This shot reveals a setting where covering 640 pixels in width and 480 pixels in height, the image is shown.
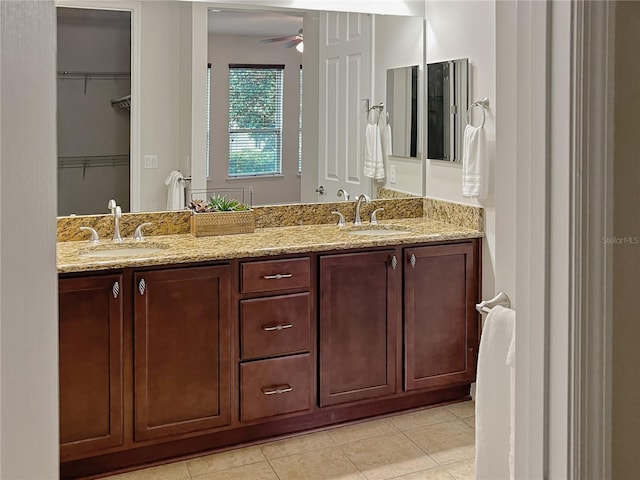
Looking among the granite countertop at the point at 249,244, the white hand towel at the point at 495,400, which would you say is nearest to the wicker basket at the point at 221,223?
the granite countertop at the point at 249,244

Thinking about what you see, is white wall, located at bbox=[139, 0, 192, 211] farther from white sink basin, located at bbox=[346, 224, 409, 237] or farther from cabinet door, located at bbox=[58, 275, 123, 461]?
white sink basin, located at bbox=[346, 224, 409, 237]

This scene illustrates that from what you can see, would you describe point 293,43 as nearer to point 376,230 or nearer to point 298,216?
point 298,216

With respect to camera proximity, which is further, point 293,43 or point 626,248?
point 293,43

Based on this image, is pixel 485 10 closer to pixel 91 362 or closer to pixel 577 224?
pixel 91 362

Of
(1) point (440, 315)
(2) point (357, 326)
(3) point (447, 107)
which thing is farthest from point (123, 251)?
(3) point (447, 107)

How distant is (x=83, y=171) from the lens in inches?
123

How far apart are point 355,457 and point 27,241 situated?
8.29 feet

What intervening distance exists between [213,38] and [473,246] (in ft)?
5.34

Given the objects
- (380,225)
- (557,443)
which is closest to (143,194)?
(380,225)

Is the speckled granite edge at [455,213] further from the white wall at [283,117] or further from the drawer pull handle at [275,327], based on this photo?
the drawer pull handle at [275,327]

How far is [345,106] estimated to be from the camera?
3.73 meters

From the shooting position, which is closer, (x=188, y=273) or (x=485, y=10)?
(x=188, y=273)

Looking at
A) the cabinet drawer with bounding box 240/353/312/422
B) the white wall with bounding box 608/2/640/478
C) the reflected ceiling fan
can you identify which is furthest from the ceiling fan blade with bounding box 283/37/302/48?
the white wall with bounding box 608/2/640/478

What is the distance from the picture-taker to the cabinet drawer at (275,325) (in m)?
2.94
